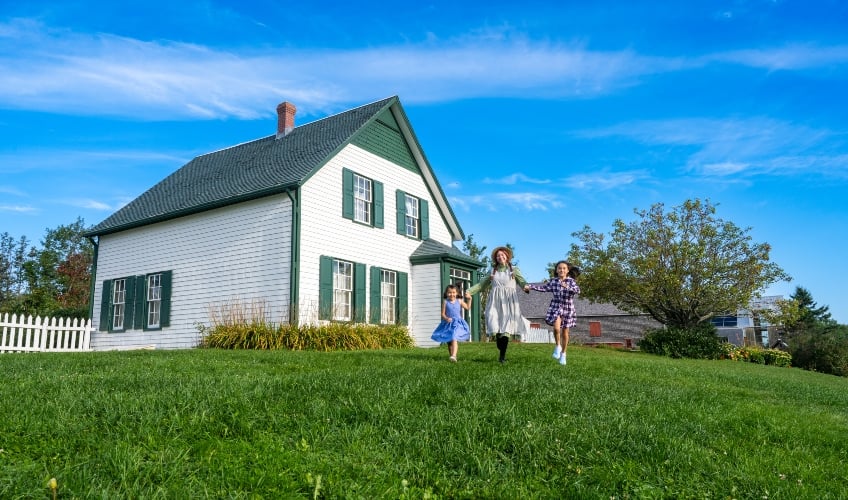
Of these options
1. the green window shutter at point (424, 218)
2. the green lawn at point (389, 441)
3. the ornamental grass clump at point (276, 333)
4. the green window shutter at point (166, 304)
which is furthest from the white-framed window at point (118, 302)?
the green lawn at point (389, 441)

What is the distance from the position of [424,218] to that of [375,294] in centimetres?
407

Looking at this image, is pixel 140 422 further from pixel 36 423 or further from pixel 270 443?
pixel 270 443

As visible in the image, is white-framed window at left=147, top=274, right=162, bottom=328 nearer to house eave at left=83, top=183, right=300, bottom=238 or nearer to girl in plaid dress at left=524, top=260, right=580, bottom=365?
house eave at left=83, top=183, right=300, bottom=238

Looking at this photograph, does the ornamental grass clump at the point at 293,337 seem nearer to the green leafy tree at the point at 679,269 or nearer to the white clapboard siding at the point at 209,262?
the white clapboard siding at the point at 209,262

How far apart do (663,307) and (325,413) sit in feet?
85.7

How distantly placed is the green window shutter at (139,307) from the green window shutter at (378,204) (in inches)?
279

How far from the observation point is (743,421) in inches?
226

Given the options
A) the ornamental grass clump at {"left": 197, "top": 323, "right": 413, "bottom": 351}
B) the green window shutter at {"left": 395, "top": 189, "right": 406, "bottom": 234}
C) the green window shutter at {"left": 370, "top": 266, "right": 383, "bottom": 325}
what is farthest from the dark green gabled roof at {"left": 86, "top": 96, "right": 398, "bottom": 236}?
the ornamental grass clump at {"left": 197, "top": 323, "right": 413, "bottom": 351}

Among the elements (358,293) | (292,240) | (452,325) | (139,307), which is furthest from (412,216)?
(452,325)

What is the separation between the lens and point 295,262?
1508 cm

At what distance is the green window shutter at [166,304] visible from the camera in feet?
57.2

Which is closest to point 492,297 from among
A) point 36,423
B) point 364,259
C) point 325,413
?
point 325,413

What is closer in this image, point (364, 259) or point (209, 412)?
point (209, 412)

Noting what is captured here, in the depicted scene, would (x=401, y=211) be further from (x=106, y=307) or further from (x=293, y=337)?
(x=106, y=307)
